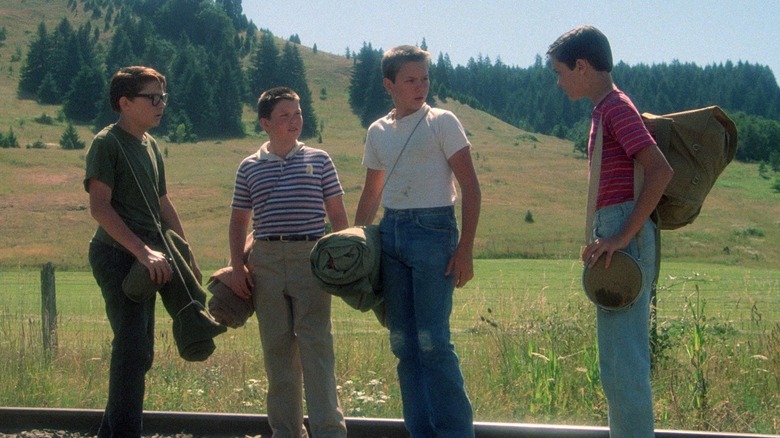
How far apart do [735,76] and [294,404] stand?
162303 millimetres

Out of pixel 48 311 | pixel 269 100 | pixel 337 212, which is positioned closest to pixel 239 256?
pixel 337 212

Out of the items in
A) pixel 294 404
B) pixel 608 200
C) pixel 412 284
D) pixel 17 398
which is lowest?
pixel 17 398

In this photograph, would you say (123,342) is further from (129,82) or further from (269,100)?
(269,100)

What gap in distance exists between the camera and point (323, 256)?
173 inches

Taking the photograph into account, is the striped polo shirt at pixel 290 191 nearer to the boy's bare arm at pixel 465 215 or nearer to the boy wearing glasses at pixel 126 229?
the boy wearing glasses at pixel 126 229

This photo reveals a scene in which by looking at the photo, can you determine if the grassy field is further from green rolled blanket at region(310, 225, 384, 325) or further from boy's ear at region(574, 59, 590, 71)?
boy's ear at region(574, 59, 590, 71)

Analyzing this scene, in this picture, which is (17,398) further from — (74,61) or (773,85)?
(773,85)

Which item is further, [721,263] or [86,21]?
[86,21]

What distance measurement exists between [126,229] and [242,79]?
426ft

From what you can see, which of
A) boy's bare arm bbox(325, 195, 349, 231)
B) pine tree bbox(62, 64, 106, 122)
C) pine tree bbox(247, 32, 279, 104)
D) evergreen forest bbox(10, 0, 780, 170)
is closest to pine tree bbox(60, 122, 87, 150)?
evergreen forest bbox(10, 0, 780, 170)

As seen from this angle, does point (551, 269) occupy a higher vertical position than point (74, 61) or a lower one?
lower

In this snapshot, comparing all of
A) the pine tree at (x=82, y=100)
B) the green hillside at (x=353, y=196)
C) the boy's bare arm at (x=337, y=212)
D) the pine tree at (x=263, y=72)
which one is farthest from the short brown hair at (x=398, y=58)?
the pine tree at (x=263, y=72)

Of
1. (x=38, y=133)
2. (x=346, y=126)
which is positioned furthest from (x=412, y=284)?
(x=346, y=126)

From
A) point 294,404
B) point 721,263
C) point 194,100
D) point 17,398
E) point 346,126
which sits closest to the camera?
point 294,404
